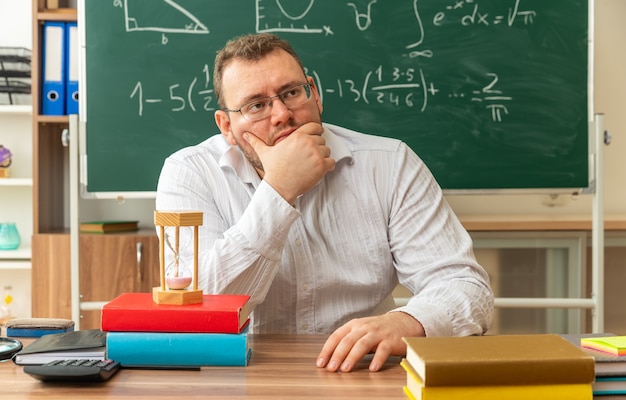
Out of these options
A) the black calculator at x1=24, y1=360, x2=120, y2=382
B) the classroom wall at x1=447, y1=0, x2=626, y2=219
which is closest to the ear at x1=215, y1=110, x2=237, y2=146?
the black calculator at x1=24, y1=360, x2=120, y2=382

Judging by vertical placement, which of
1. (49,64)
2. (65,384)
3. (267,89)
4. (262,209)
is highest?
(49,64)

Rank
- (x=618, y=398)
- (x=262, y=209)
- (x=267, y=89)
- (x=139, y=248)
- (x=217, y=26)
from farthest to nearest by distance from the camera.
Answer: (x=139, y=248) < (x=217, y=26) < (x=267, y=89) < (x=262, y=209) < (x=618, y=398)

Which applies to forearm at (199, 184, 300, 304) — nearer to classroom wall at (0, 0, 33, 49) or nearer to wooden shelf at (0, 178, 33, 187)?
wooden shelf at (0, 178, 33, 187)

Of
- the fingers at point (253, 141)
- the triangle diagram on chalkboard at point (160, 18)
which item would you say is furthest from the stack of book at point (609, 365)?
the triangle diagram on chalkboard at point (160, 18)

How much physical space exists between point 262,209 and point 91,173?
130 centimetres

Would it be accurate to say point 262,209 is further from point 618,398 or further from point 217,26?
point 217,26

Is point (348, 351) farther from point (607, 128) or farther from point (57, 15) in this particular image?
point (607, 128)

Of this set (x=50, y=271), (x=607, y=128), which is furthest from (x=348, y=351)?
(x=607, y=128)

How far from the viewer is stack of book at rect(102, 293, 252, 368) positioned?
1.08 meters

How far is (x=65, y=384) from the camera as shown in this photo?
3.37 feet

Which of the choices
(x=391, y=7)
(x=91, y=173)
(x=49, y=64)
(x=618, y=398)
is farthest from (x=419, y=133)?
(x=618, y=398)

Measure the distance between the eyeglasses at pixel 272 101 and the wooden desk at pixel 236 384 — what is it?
0.73m

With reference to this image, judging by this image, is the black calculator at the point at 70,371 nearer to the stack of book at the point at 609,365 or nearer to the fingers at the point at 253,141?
the stack of book at the point at 609,365

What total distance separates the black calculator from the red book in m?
0.07
